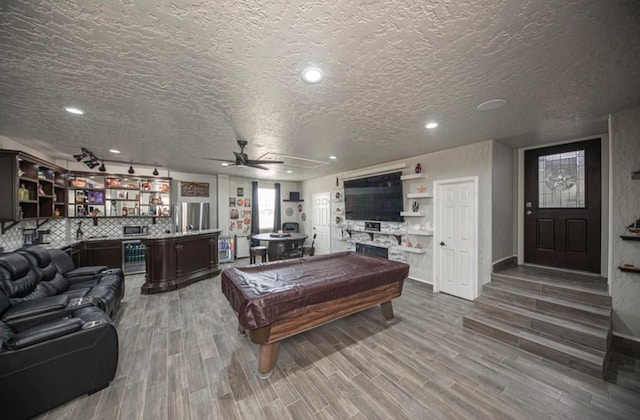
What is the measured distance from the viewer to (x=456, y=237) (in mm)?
4066

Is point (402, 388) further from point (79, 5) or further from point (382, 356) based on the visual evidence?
point (79, 5)

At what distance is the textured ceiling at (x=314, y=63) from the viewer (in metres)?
1.26

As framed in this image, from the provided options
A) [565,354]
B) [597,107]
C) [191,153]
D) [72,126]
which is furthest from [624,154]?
[72,126]

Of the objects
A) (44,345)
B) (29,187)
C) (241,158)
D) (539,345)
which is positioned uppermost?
(241,158)

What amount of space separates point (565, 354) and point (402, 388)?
190 cm

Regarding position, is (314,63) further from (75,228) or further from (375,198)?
(75,228)

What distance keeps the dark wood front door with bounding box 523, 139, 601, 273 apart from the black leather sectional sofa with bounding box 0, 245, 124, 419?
6221 millimetres

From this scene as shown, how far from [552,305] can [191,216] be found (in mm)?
7813

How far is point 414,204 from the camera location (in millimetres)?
4691

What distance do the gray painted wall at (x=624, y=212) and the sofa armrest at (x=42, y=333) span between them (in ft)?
18.8

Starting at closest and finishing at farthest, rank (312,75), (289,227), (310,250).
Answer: (312,75)
(310,250)
(289,227)

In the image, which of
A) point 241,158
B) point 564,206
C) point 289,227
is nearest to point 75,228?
point 241,158

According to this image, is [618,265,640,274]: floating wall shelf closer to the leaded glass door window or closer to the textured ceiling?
the leaded glass door window

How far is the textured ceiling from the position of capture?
126cm
